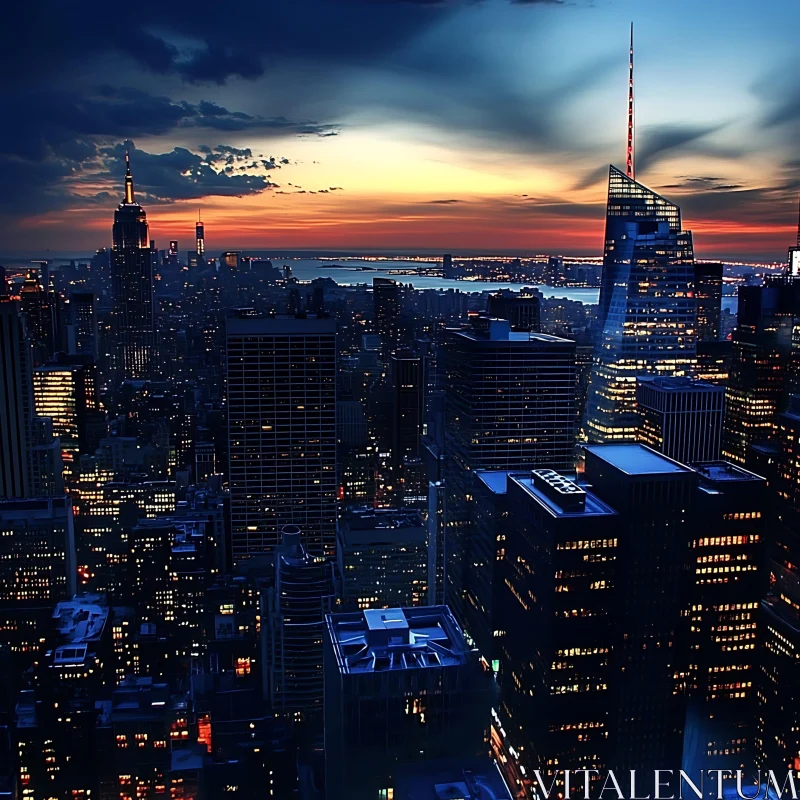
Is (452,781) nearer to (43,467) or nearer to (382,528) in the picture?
(382,528)

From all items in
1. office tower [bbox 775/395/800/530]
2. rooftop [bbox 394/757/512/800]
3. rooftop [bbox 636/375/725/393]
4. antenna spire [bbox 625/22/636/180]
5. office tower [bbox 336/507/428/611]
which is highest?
antenna spire [bbox 625/22/636/180]

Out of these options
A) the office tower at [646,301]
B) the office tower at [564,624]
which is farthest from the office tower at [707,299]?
the office tower at [564,624]

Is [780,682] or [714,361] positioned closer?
[780,682]

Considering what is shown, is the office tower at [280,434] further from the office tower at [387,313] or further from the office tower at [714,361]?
the office tower at [714,361]

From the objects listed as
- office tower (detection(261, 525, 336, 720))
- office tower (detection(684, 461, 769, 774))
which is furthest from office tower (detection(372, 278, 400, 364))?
office tower (detection(684, 461, 769, 774))

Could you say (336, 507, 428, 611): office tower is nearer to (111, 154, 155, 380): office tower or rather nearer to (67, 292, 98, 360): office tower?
(111, 154, 155, 380): office tower

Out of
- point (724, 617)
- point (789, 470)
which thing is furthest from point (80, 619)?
point (789, 470)
